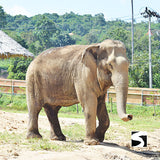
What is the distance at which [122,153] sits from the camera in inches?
302

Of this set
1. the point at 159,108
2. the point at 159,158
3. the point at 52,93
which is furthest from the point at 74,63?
the point at 159,108

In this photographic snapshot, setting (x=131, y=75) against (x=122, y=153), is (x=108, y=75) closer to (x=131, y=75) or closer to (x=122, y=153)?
(x=122, y=153)

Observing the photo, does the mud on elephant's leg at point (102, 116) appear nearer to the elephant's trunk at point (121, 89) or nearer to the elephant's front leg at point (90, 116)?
the elephant's front leg at point (90, 116)

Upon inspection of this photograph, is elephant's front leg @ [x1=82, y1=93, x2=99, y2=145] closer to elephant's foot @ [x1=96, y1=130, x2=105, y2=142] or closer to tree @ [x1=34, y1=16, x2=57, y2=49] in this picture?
elephant's foot @ [x1=96, y1=130, x2=105, y2=142]

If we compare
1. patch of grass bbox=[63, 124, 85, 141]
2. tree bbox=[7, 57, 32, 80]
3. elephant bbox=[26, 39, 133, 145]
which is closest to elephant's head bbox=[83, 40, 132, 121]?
elephant bbox=[26, 39, 133, 145]

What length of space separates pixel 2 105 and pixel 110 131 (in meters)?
10.1

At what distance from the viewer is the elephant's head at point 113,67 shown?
7.49 meters

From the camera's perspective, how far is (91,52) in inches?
326

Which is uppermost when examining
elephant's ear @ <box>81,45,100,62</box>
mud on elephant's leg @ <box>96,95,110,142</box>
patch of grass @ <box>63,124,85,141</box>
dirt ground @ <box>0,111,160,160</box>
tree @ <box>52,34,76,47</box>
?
tree @ <box>52,34,76,47</box>

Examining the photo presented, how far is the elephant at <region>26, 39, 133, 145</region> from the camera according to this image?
7.82 m

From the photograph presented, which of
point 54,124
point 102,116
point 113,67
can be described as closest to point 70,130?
point 54,124

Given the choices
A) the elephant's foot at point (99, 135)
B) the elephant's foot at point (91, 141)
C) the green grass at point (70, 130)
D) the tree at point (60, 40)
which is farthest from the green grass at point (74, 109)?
the tree at point (60, 40)

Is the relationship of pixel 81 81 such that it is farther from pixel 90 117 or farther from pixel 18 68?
pixel 18 68

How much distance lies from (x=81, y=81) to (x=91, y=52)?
28.3 inches
